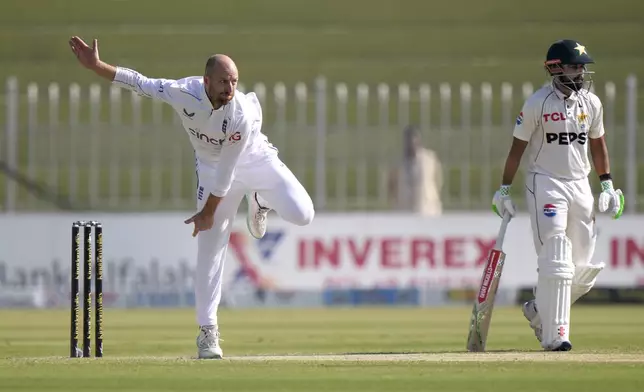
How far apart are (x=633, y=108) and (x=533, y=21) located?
4530 mm

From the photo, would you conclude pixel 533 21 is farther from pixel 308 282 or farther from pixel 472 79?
pixel 308 282

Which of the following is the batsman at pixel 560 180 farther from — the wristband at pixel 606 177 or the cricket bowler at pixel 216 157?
the cricket bowler at pixel 216 157

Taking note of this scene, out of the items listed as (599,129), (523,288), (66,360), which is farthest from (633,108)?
(66,360)

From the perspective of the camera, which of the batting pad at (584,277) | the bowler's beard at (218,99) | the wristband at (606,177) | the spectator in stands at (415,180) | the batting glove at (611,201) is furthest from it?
the spectator in stands at (415,180)

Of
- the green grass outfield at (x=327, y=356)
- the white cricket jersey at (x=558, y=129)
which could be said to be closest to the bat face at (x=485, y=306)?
the green grass outfield at (x=327, y=356)

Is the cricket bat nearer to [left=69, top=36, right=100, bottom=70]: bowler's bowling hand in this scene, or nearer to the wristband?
the wristband

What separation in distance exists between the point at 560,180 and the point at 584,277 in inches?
24.1

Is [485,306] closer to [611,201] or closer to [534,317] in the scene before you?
[534,317]

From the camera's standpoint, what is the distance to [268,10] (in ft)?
66.9

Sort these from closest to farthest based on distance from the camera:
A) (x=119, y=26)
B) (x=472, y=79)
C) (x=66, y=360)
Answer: (x=66, y=360), (x=472, y=79), (x=119, y=26)

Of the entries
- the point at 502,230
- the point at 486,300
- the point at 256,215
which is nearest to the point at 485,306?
the point at 486,300

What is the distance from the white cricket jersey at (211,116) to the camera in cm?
794

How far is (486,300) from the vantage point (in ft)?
29.9

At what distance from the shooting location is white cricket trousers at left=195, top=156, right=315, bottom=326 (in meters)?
8.29
